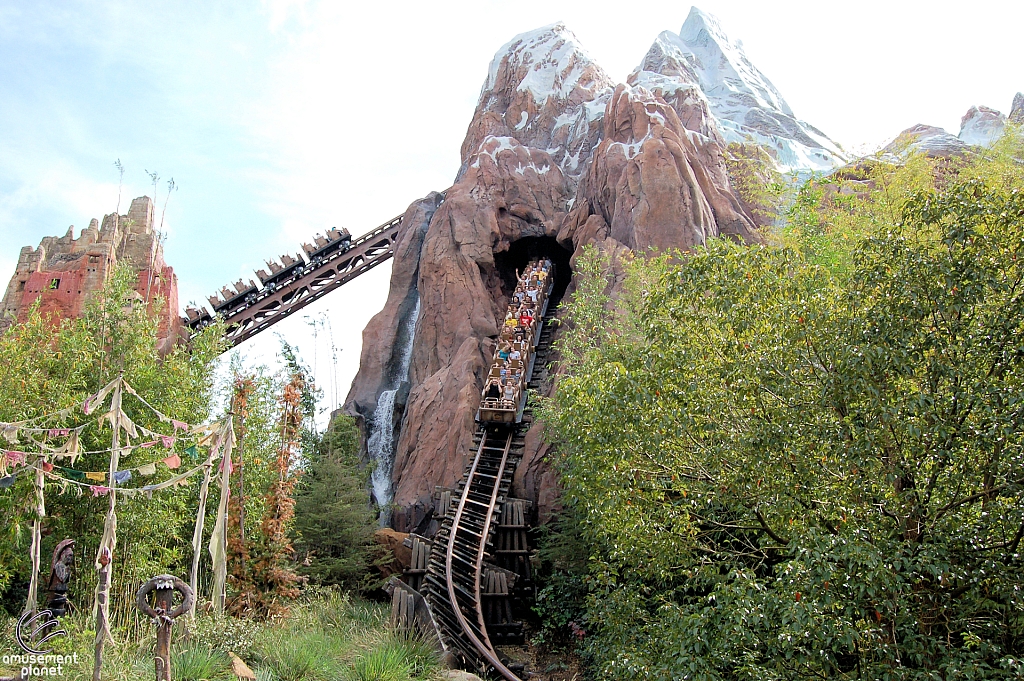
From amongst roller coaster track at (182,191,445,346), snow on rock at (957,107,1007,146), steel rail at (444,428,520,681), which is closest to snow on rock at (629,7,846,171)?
snow on rock at (957,107,1007,146)

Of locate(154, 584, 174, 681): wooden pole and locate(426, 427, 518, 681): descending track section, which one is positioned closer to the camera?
locate(154, 584, 174, 681): wooden pole

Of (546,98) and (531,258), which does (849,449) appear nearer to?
(531,258)

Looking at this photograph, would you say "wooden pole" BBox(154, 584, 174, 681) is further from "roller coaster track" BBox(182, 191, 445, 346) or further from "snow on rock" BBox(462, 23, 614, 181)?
"snow on rock" BBox(462, 23, 614, 181)

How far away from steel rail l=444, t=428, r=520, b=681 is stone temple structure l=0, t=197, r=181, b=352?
9.57 m

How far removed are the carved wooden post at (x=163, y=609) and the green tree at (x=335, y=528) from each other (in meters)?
6.74

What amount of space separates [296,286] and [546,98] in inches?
515

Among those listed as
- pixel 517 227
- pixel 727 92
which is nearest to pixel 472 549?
pixel 517 227

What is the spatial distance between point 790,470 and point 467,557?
7.71m

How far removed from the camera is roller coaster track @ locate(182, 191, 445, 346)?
81.3 ft

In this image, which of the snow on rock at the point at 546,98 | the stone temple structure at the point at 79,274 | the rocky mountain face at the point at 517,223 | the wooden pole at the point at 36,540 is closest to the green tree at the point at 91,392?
the wooden pole at the point at 36,540

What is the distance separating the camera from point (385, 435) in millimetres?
21562

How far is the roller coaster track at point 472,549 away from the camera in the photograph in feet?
33.9

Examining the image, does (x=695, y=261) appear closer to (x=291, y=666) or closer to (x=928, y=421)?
(x=928, y=421)

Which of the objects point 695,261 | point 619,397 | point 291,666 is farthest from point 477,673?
point 695,261
